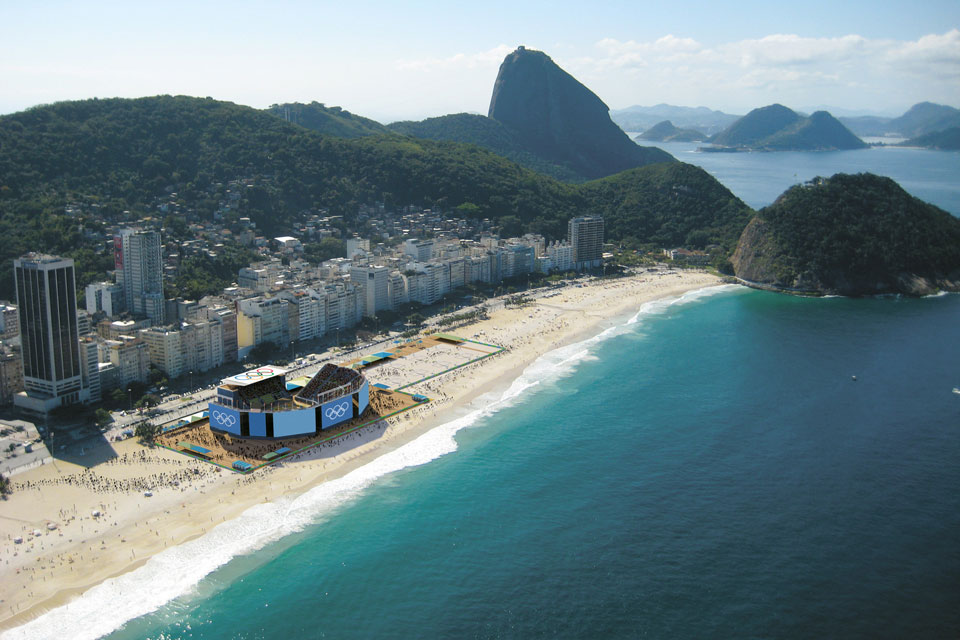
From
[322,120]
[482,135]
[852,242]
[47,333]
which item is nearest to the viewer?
[47,333]

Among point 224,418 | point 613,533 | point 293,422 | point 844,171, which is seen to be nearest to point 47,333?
point 224,418

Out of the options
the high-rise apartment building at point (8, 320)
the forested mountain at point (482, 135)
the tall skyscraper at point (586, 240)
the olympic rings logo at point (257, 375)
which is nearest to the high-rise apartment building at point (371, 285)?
the olympic rings logo at point (257, 375)

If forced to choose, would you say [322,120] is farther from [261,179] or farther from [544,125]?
[544,125]

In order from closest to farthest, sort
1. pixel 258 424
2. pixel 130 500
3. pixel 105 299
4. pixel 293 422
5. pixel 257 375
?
pixel 130 500 → pixel 258 424 → pixel 293 422 → pixel 257 375 → pixel 105 299

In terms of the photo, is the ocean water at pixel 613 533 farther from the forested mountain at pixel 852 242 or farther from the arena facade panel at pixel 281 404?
the forested mountain at pixel 852 242

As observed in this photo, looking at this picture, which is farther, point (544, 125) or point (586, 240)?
point (544, 125)

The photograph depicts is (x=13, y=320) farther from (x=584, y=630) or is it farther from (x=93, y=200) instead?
(x=584, y=630)
